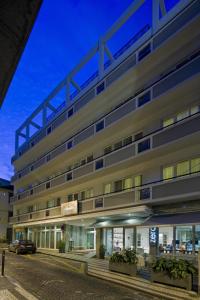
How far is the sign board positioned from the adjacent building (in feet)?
110

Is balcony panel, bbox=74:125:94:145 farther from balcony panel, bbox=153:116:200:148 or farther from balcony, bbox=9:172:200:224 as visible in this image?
balcony panel, bbox=153:116:200:148

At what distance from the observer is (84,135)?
3095 centimetres

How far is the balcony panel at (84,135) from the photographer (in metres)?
29.6

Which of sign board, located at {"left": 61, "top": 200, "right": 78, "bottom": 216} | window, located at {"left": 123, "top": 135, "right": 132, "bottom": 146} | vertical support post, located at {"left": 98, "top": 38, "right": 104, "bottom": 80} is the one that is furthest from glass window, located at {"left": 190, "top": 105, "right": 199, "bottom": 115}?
sign board, located at {"left": 61, "top": 200, "right": 78, "bottom": 216}

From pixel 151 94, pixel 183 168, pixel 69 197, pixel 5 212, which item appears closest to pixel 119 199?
pixel 183 168

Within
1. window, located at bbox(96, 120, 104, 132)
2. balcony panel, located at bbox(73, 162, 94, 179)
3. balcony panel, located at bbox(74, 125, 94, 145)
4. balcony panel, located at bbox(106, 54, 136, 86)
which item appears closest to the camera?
balcony panel, located at bbox(106, 54, 136, 86)

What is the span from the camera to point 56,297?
512 inches

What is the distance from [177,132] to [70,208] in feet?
51.2

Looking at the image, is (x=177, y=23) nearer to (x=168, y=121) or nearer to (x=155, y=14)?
(x=155, y=14)

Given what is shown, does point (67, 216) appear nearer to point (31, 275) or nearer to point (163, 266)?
point (31, 275)

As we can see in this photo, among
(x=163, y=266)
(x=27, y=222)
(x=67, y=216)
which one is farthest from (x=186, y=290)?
(x=27, y=222)

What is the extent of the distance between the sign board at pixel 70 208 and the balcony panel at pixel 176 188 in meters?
11.6

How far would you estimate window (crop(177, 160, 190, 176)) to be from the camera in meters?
19.8

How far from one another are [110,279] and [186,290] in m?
4.95
